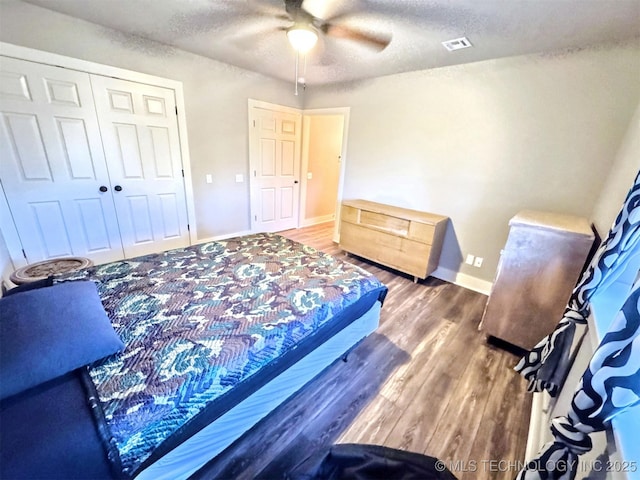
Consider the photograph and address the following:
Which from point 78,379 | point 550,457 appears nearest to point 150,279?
point 78,379

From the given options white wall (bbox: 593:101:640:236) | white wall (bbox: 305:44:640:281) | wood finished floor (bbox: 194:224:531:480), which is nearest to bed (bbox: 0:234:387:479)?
wood finished floor (bbox: 194:224:531:480)

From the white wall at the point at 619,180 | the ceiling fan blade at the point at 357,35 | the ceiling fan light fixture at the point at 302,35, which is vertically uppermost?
the ceiling fan blade at the point at 357,35

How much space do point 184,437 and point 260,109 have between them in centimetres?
384

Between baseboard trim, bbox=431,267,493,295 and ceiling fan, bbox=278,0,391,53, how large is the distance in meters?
2.51

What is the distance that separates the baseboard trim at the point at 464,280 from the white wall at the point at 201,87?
9.70 feet

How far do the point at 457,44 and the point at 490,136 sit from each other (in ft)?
3.08

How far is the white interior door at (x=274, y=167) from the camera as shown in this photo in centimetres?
383

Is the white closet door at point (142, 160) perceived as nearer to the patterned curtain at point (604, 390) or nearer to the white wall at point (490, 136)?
the white wall at point (490, 136)

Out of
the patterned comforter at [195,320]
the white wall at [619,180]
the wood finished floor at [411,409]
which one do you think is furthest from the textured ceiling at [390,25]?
the wood finished floor at [411,409]

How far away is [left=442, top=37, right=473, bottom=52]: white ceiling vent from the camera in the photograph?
210cm

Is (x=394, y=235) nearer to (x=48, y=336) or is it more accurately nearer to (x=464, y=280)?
(x=464, y=280)

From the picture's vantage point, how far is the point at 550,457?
835mm

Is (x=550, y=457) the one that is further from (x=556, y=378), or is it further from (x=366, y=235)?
(x=366, y=235)

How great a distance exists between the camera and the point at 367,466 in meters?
0.98
